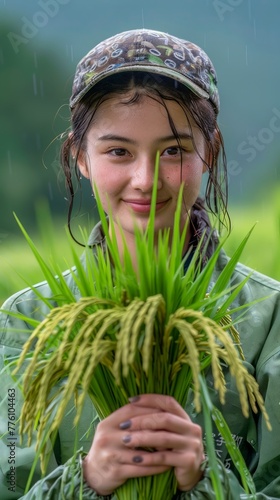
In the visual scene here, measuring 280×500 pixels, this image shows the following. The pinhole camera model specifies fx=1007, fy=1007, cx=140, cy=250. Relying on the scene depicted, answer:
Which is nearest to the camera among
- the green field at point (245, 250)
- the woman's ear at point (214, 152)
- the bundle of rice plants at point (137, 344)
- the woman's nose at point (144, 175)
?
the bundle of rice plants at point (137, 344)

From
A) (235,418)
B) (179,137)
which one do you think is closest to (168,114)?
(179,137)

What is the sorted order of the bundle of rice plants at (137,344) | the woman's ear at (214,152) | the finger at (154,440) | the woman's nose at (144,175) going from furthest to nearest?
the woman's ear at (214,152) < the woman's nose at (144,175) < the finger at (154,440) < the bundle of rice plants at (137,344)

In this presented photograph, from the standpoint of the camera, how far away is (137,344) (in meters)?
1.56

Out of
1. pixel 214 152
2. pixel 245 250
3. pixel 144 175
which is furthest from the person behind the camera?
pixel 245 250

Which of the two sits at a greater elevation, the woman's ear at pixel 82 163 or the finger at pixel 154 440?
the woman's ear at pixel 82 163

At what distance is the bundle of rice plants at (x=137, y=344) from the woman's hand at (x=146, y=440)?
3 cm

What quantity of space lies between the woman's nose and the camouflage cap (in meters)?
0.20

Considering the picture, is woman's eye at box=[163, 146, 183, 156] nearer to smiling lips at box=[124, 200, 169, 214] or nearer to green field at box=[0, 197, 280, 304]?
smiling lips at box=[124, 200, 169, 214]

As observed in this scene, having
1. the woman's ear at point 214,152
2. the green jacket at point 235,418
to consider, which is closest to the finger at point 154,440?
the green jacket at point 235,418

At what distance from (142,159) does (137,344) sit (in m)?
0.60

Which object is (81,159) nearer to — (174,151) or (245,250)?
(174,151)

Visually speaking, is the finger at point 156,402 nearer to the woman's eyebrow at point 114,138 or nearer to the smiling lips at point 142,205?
the smiling lips at point 142,205

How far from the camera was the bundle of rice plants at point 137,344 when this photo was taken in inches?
58.8

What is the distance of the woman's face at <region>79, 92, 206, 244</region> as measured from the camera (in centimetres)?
206
